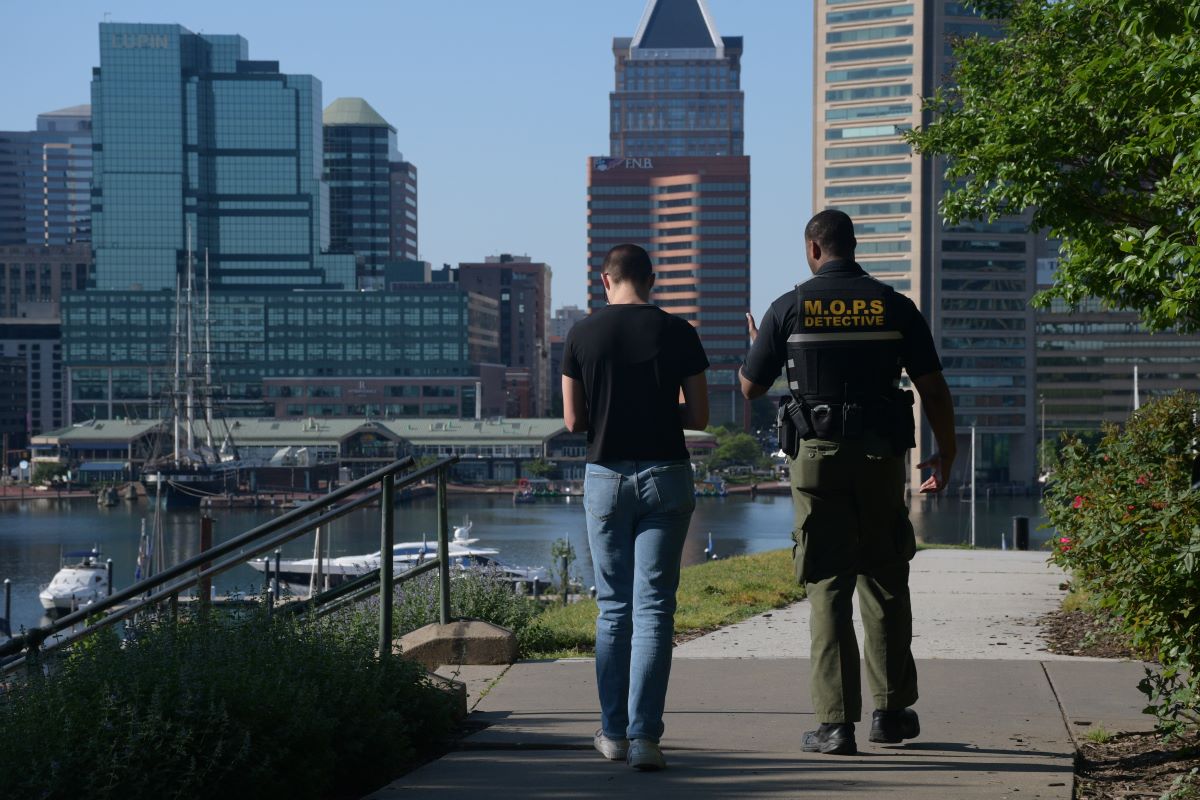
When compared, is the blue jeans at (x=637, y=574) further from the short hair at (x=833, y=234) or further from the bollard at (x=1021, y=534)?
the bollard at (x=1021, y=534)

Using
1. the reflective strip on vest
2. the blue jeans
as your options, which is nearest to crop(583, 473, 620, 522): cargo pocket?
the blue jeans

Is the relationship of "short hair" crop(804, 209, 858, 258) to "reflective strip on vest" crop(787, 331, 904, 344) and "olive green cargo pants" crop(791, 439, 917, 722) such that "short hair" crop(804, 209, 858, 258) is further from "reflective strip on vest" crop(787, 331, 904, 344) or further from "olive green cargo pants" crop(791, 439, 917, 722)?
"olive green cargo pants" crop(791, 439, 917, 722)

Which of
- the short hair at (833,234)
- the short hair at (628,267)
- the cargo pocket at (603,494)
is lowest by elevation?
the cargo pocket at (603,494)

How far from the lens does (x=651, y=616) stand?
5.38 metres

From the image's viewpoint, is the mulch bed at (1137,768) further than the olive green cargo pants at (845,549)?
No

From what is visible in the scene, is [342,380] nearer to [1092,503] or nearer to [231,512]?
[231,512]

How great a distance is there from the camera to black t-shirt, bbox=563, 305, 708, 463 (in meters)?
5.40

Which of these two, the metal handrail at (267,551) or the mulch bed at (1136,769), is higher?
the metal handrail at (267,551)

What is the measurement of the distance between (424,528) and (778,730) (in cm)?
9406

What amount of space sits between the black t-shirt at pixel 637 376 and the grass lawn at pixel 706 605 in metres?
2.25

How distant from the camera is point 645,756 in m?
5.25

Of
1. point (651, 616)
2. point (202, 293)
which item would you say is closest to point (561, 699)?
point (651, 616)

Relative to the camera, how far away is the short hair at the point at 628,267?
5.54 meters

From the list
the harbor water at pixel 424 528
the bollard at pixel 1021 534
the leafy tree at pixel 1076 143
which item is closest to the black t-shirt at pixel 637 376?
the leafy tree at pixel 1076 143
